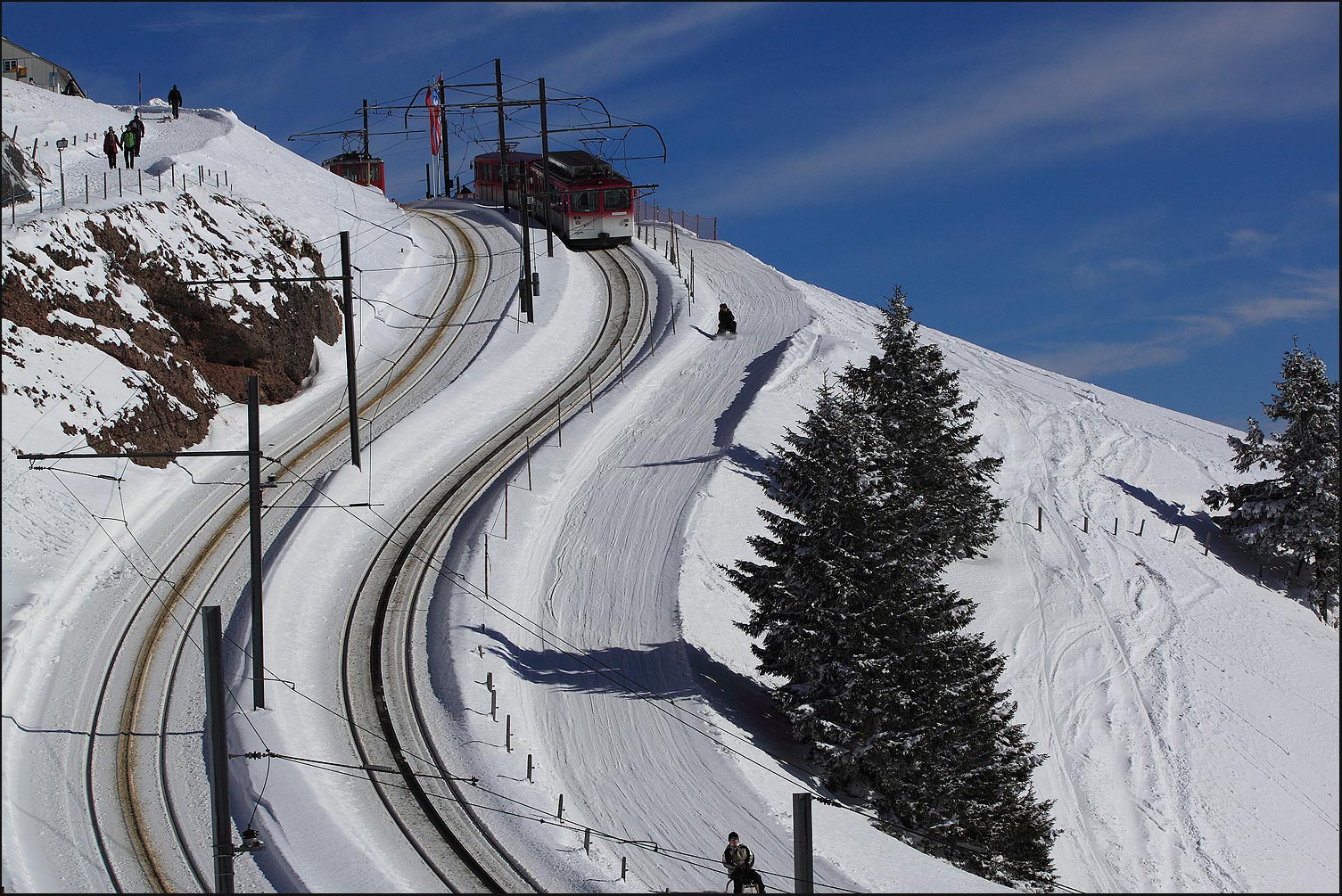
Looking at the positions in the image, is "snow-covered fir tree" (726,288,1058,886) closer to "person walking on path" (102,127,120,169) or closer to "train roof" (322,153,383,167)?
"person walking on path" (102,127,120,169)

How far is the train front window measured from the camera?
60469 mm

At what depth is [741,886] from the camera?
17.9m

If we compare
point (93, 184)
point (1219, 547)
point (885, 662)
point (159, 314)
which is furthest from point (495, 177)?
point (885, 662)

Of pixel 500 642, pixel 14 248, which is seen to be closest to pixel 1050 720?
pixel 500 642

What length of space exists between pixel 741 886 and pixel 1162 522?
34230 mm

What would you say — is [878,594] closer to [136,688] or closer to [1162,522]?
[136,688]

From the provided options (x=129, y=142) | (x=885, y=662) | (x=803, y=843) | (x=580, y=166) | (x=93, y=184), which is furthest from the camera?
(x=580, y=166)

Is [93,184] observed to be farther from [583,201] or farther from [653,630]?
[653,630]

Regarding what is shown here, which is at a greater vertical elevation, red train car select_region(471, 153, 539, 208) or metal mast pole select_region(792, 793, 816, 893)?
red train car select_region(471, 153, 539, 208)

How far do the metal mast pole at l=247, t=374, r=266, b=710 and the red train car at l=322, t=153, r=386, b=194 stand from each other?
57.6 m

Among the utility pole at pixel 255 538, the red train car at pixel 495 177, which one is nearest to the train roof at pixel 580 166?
the red train car at pixel 495 177

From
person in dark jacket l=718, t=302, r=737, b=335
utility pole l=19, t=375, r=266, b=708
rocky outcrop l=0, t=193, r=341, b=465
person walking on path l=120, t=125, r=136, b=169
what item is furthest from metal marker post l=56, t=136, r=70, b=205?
person in dark jacket l=718, t=302, r=737, b=335

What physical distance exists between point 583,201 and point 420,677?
3902 cm

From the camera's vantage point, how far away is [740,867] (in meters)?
18.0
